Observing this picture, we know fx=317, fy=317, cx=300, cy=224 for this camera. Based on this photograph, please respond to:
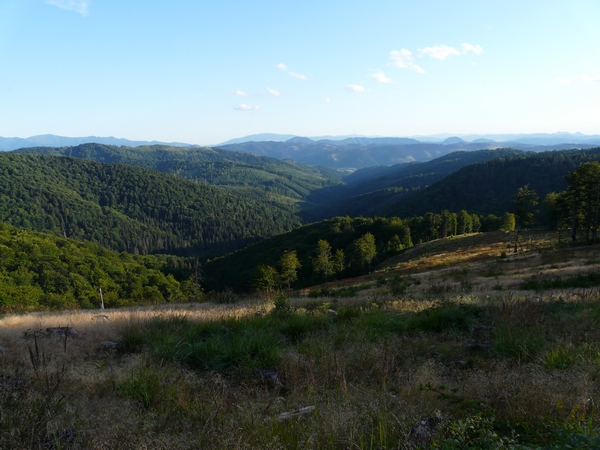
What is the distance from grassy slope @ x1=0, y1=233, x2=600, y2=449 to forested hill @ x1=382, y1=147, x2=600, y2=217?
14585 cm

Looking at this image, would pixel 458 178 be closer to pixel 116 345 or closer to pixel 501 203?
pixel 501 203

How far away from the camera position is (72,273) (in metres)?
80.9

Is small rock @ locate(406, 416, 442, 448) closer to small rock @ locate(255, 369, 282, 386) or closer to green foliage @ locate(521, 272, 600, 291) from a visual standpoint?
small rock @ locate(255, 369, 282, 386)

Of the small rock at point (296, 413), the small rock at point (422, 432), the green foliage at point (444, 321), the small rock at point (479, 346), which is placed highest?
the small rock at point (422, 432)

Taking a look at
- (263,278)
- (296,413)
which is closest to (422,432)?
(296,413)

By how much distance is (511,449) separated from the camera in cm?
216

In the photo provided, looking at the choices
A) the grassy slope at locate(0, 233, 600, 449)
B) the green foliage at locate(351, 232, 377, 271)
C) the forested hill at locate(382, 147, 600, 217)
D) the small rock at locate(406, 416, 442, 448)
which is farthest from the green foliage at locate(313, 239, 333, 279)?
the forested hill at locate(382, 147, 600, 217)

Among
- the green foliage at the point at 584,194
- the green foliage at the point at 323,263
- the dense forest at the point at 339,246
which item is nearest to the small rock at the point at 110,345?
the green foliage at the point at 584,194

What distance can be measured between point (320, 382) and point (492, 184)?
7849 inches

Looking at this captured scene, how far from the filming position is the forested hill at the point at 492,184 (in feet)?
495

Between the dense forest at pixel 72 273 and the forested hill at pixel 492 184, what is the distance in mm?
109222

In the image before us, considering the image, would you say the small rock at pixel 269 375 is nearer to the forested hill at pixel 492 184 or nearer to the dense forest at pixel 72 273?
Answer: the dense forest at pixel 72 273

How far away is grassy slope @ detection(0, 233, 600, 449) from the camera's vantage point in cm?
281

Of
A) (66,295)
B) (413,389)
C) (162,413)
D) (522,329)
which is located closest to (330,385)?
(413,389)
